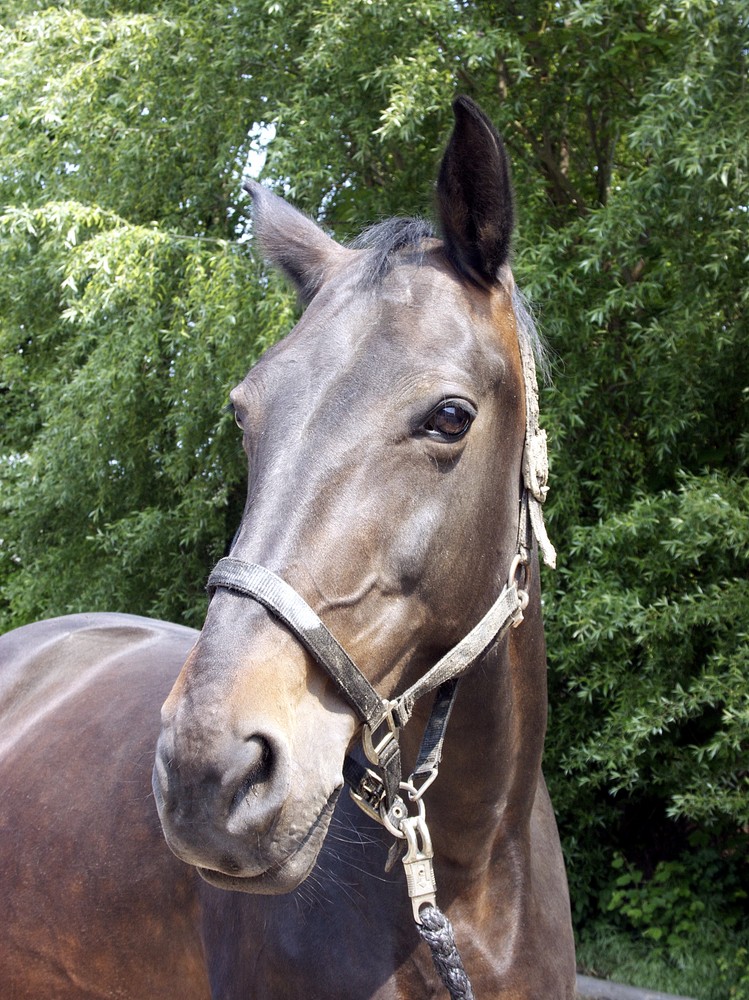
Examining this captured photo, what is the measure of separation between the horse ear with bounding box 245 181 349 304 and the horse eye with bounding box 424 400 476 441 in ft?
2.02

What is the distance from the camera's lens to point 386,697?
1.55 m

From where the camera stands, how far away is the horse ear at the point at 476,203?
176cm

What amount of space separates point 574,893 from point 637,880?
13.7 inches

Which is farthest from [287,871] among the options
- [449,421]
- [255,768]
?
[449,421]

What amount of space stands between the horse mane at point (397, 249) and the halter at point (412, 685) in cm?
8

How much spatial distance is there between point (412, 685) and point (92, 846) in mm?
1274

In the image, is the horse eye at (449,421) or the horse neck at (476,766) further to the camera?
the horse neck at (476,766)

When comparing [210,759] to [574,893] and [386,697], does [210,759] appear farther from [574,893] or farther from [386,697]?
[574,893]

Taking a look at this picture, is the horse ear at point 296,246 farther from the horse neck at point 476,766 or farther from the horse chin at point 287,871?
Answer: the horse chin at point 287,871

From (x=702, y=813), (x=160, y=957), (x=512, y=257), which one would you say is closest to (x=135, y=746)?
(x=160, y=957)

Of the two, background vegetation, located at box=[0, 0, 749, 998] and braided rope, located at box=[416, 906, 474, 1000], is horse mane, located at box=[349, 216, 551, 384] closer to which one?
braided rope, located at box=[416, 906, 474, 1000]

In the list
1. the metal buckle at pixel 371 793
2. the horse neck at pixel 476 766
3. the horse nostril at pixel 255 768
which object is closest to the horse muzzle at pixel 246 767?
the horse nostril at pixel 255 768

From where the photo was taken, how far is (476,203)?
5.89 ft

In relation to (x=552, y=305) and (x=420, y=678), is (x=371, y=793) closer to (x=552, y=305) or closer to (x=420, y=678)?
(x=420, y=678)
